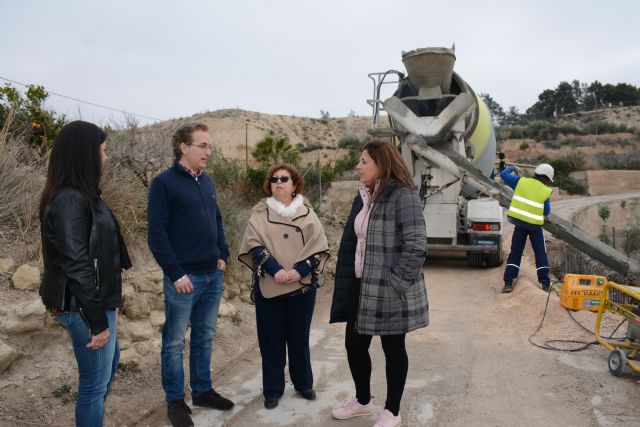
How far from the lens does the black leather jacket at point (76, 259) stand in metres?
2.48

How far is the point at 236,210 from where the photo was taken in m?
7.29

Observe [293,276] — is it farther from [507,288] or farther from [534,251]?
[534,251]

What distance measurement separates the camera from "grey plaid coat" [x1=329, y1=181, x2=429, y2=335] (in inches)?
123

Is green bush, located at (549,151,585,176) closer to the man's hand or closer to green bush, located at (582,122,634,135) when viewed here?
green bush, located at (582,122,634,135)

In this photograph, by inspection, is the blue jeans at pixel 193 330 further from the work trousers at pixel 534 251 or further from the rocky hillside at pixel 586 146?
the rocky hillside at pixel 586 146

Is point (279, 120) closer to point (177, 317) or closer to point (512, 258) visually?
point (512, 258)

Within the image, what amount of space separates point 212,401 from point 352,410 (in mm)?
1026

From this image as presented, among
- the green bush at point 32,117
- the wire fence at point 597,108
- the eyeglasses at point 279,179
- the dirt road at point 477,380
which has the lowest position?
the dirt road at point 477,380

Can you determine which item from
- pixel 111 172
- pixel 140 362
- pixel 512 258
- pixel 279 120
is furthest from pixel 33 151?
pixel 279 120

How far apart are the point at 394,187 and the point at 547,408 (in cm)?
202

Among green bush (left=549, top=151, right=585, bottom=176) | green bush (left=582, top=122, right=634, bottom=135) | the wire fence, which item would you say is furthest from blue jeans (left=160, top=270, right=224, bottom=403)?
the wire fence

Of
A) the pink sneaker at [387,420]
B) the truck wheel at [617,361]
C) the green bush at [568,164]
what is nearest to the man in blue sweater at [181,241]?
the pink sneaker at [387,420]

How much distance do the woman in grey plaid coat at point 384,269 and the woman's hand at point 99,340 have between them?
143cm

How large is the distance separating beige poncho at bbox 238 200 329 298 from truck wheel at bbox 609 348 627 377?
2.58 meters
